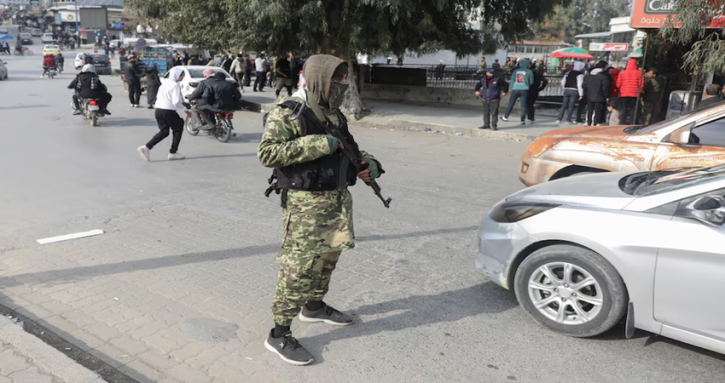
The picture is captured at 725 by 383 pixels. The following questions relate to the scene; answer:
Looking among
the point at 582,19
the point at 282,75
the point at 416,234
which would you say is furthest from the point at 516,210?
the point at 582,19

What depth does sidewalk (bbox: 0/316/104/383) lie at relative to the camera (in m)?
3.05

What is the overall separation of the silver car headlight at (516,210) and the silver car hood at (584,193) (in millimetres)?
49

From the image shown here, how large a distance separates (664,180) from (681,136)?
2.18m

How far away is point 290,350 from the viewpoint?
3.31 meters

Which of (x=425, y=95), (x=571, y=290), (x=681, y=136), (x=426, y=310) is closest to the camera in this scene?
(x=571, y=290)

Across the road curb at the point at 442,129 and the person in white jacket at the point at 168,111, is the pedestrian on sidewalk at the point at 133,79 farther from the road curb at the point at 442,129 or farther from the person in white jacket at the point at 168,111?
the person in white jacket at the point at 168,111

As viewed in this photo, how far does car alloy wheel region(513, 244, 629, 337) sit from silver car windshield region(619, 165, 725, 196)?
583mm

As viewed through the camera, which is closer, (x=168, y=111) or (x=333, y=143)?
(x=333, y=143)

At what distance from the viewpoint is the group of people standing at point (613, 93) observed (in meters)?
12.6

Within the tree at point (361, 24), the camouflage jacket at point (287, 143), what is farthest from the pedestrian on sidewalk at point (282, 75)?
the camouflage jacket at point (287, 143)

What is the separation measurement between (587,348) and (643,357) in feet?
1.07

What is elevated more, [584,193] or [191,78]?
[191,78]

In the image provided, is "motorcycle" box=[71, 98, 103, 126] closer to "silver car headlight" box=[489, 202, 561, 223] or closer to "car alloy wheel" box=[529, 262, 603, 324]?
"silver car headlight" box=[489, 202, 561, 223]

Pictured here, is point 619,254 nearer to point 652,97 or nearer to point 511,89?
point 511,89
